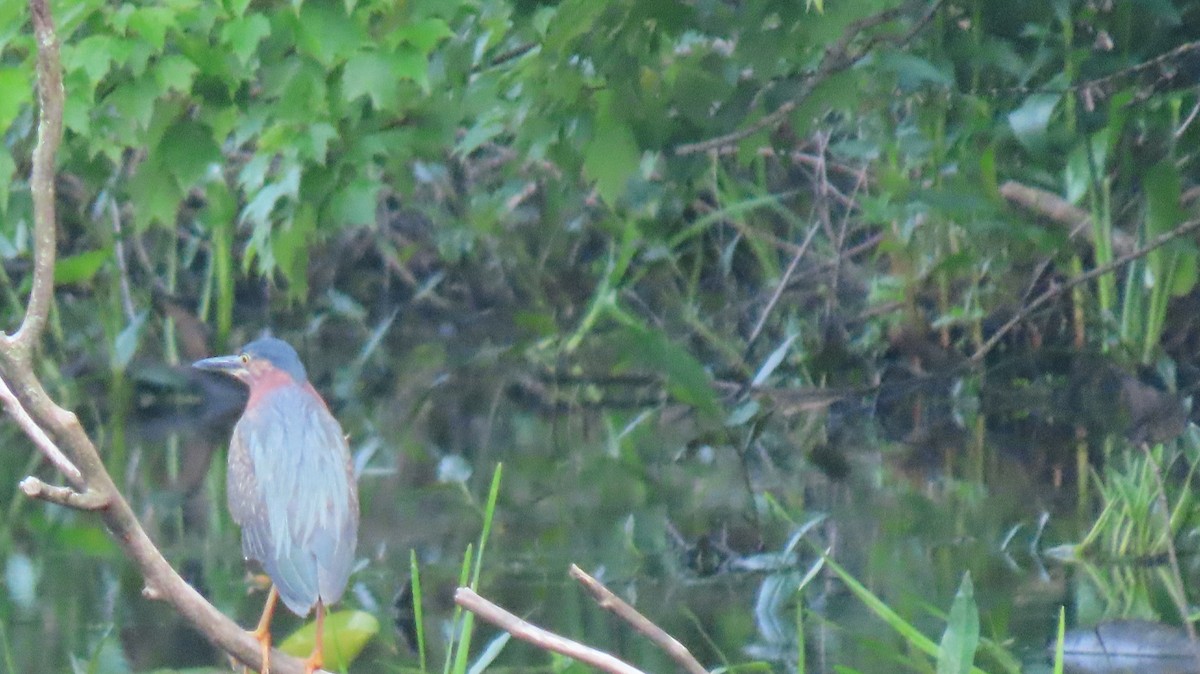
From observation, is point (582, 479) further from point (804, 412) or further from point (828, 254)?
point (828, 254)

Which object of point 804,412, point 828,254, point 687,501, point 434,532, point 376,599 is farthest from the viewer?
point 828,254

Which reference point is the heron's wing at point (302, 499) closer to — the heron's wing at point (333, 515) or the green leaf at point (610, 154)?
the heron's wing at point (333, 515)

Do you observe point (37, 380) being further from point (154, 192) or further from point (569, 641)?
point (154, 192)

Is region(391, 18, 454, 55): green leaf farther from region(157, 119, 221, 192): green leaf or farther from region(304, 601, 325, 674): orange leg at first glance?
region(304, 601, 325, 674): orange leg

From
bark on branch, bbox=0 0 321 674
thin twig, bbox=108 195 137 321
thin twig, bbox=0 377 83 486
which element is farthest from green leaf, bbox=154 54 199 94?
thin twig, bbox=108 195 137 321

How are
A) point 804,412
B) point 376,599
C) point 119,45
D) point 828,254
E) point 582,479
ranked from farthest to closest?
point 828,254, point 804,412, point 582,479, point 376,599, point 119,45

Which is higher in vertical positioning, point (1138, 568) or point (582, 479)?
point (1138, 568)

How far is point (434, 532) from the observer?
413 centimetres

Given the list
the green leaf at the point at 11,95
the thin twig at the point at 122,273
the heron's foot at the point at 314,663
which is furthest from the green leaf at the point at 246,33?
the thin twig at the point at 122,273

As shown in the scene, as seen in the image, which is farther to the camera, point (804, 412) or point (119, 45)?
point (804, 412)

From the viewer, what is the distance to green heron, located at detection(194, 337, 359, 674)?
261 cm

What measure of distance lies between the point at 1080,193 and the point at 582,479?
5.17ft

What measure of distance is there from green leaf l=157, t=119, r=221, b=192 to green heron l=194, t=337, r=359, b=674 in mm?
619

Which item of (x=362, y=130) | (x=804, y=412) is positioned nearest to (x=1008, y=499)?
(x=804, y=412)
